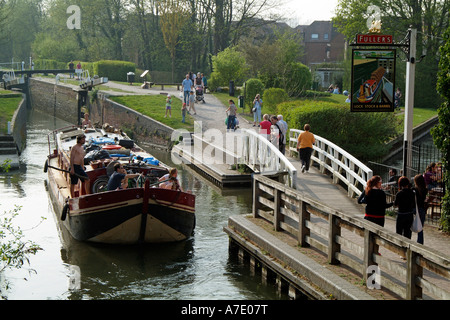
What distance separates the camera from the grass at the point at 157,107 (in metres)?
33.8

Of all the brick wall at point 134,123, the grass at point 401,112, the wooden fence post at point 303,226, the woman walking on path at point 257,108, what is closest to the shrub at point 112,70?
the brick wall at point 134,123

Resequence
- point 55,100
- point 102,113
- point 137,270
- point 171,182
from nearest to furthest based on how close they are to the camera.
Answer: point 137,270, point 171,182, point 102,113, point 55,100

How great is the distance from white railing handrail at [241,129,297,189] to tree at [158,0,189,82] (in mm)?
35141

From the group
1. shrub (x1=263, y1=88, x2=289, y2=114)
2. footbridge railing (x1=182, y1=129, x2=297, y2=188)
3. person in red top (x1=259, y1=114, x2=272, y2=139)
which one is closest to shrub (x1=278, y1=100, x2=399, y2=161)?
footbridge railing (x1=182, y1=129, x2=297, y2=188)

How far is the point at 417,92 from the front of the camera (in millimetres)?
45875

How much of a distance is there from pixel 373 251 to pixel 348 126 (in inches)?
649

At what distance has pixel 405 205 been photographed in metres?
10.5

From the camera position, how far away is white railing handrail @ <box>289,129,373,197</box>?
52.5 feet

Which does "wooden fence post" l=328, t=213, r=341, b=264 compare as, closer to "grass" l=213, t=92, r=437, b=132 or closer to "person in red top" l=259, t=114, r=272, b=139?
"person in red top" l=259, t=114, r=272, b=139

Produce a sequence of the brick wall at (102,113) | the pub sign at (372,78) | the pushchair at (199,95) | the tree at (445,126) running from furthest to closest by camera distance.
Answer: the pushchair at (199,95)
the brick wall at (102,113)
the pub sign at (372,78)
the tree at (445,126)

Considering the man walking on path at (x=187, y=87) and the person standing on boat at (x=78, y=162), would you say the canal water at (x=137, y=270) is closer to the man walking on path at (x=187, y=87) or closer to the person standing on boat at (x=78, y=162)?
the person standing on boat at (x=78, y=162)

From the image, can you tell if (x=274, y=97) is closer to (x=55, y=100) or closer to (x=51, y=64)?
(x=55, y=100)

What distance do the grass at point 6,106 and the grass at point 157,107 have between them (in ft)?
20.3

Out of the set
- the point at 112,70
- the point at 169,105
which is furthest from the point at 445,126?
the point at 112,70
